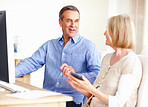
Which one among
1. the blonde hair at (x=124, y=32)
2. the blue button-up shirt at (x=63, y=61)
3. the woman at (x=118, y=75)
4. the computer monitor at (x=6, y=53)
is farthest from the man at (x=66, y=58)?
the computer monitor at (x=6, y=53)

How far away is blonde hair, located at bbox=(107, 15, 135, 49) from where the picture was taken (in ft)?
5.41

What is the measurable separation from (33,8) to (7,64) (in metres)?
3.63

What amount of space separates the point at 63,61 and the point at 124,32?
2.50 feet

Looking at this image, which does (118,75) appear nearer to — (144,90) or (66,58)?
(144,90)

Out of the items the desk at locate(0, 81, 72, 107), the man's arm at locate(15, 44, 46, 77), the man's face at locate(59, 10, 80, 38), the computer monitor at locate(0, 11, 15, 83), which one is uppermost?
the man's face at locate(59, 10, 80, 38)

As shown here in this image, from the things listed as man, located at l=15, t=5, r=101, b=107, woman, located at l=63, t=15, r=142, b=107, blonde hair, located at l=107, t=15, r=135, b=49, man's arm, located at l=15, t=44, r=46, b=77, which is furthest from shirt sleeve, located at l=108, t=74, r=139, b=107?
man's arm, located at l=15, t=44, r=46, b=77

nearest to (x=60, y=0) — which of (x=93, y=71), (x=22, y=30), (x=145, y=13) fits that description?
(x=22, y=30)

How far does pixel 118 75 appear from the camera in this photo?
1.64 metres

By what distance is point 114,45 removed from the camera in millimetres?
1704

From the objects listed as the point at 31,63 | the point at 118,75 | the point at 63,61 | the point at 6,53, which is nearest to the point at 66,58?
Answer: the point at 63,61

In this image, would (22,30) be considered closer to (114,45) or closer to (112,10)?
(112,10)

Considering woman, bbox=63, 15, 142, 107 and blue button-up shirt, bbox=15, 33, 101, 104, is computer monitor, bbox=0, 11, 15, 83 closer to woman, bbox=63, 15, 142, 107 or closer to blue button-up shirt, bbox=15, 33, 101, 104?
woman, bbox=63, 15, 142, 107

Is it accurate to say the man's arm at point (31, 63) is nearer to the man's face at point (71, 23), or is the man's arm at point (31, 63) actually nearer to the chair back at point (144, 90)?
the man's face at point (71, 23)

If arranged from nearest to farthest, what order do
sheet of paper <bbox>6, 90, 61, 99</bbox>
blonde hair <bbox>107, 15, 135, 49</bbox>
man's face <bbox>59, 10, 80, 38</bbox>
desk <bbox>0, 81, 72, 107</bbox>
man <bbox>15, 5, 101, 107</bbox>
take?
desk <bbox>0, 81, 72, 107</bbox>, sheet of paper <bbox>6, 90, 61, 99</bbox>, blonde hair <bbox>107, 15, 135, 49</bbox>, man <bbox>15, 5, 101, 107</bbox>, man's face <bbox>59, 10, 80, 38</bbox>
